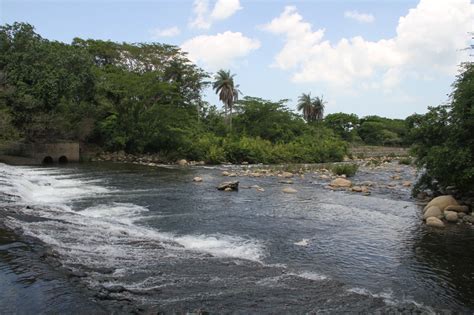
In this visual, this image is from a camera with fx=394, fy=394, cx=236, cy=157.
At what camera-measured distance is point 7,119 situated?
2508cm

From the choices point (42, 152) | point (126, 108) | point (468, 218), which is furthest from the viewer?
point (126, 108)

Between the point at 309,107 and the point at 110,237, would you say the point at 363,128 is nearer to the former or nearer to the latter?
the point at 309,107

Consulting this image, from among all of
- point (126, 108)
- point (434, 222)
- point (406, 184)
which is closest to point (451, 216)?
point (434, 222)

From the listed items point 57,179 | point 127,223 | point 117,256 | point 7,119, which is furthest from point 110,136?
point 117,256

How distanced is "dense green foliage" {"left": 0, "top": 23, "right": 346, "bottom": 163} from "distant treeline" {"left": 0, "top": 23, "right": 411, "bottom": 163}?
0.09 meters

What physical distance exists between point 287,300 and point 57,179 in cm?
1722

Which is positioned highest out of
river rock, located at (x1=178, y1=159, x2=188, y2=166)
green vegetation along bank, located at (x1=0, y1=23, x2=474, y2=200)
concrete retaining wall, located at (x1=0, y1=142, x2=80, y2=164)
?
green vegetation along bank, located at (x1=0, y1=23, x2=474, y2=200)

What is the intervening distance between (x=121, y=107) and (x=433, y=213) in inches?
1188

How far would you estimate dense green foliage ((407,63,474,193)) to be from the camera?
1372 centimetres

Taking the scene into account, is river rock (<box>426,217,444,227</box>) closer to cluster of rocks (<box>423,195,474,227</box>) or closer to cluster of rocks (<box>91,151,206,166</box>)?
cluster of rocks (<box>423,195,474,227</box>)

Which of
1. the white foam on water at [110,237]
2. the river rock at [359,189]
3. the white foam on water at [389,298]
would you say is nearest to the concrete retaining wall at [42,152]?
the white foam on water at [110,237]

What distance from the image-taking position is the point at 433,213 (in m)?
13.2

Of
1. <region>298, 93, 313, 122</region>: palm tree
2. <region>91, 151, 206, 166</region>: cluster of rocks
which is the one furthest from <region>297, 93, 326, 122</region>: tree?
<region>91, 151, 206, 166</region>: cluster of rocks

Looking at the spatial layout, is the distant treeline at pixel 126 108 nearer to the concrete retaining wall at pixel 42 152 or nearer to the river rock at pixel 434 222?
the concrete retaining wall at pixel 42 152
